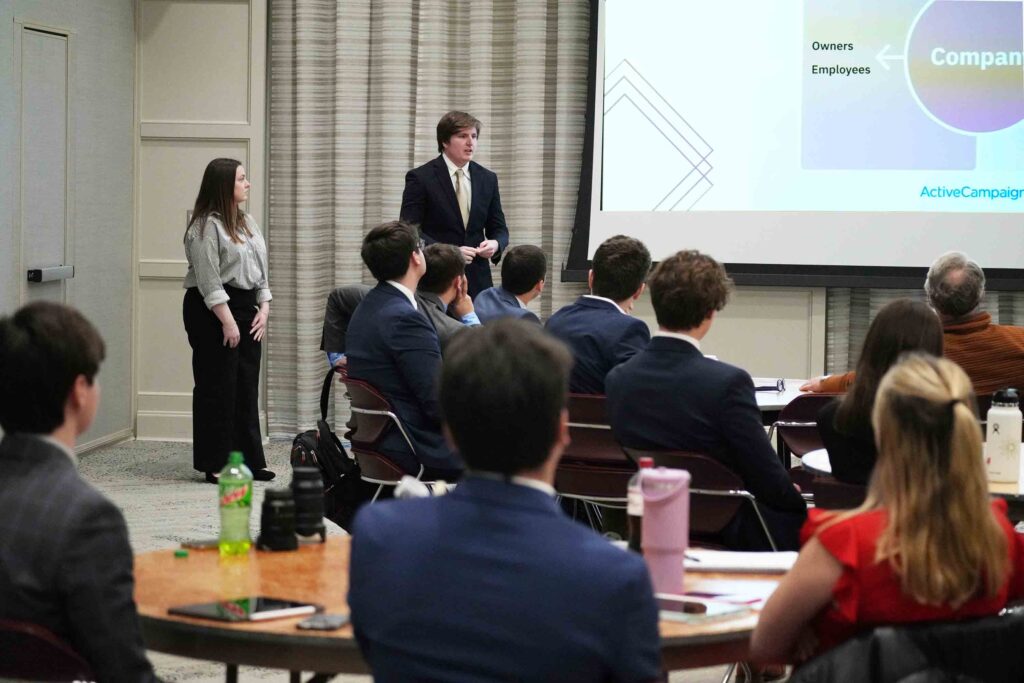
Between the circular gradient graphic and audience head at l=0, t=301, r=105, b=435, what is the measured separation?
19.2 ft

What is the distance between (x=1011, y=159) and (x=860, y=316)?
1.11 metres

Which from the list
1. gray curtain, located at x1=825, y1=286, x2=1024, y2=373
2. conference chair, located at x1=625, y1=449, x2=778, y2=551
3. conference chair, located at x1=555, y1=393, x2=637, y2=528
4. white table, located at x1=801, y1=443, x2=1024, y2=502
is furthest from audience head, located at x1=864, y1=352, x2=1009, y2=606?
gray curtain, located at x1=825, y1=286, x2=1024, y2=373

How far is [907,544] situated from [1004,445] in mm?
1479

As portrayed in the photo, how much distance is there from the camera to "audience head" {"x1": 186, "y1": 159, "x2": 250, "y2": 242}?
242 inches

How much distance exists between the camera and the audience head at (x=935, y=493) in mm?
1812

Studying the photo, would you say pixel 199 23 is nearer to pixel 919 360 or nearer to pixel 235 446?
pixel 235 446

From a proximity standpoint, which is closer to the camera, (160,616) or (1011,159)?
(160,616)

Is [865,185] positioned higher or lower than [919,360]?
higher

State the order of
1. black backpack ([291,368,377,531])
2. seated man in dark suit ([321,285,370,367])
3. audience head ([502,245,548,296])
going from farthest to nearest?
seated man in dark suit ([321,285,370,367]) → audience head ([502,245,548,296]) → black backpack ([291,368,377,531])

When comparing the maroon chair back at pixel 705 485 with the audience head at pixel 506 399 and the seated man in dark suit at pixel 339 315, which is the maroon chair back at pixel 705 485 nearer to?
the audience head at pixel 506 399

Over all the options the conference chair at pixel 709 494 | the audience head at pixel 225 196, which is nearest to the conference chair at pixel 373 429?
the conference chair at pixel 709 494

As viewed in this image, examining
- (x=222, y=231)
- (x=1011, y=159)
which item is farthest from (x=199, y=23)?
(x=1011, y=159)

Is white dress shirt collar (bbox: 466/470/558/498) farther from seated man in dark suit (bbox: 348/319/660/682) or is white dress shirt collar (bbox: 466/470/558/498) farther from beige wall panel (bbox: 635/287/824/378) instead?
beige wall panel (bbox: 635/287/824/378)

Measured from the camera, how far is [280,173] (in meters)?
7.84
